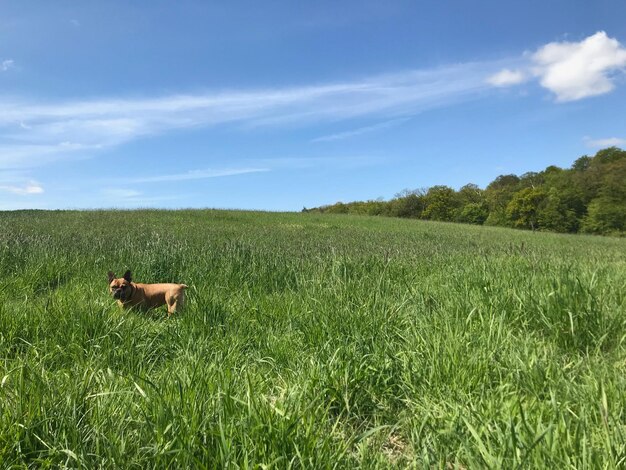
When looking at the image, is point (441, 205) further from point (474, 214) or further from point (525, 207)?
point (525, 207)

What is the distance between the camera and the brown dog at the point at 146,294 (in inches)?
209

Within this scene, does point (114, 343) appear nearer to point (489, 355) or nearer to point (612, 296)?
point (489, 355)

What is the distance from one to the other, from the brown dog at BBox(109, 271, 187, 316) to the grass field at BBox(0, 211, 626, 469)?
222mm

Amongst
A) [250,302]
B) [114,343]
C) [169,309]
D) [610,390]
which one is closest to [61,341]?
[114,343]

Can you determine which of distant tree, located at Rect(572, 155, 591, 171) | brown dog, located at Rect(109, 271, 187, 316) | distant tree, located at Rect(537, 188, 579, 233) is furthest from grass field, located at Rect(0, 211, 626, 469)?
distant tree, located at Rect(572, 155, 591, 171)

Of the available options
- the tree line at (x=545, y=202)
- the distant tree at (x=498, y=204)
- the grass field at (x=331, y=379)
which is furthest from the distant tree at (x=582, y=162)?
the grass field at (x=331, y=379)

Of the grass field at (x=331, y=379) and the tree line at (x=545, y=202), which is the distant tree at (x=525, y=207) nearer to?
the tree line at (x=545, y=202)

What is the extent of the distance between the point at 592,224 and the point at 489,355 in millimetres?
71707

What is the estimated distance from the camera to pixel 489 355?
2896 mm

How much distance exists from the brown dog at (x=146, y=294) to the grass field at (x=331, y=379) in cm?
22

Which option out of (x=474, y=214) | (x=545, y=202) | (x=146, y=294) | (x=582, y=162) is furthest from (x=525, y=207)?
(x=146, y=294)

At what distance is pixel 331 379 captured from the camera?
2.74m

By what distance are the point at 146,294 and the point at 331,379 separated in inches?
149

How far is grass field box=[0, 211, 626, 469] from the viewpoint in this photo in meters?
1.95
